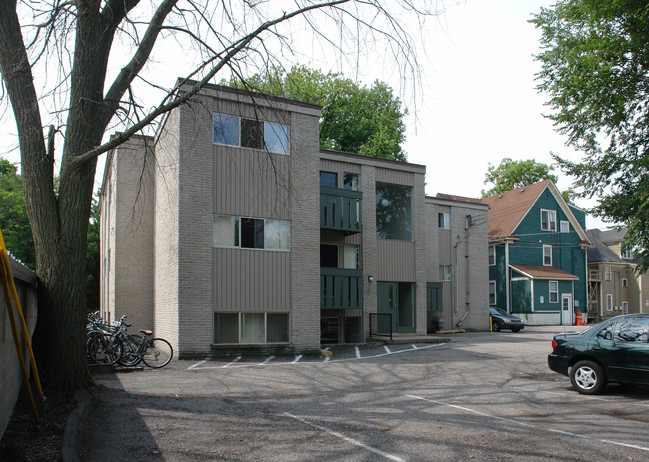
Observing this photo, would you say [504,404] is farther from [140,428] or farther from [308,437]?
[140,428]

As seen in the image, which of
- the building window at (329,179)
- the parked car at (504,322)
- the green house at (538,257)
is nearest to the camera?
the building window at (329,179)

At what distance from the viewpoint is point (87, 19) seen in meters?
9.16

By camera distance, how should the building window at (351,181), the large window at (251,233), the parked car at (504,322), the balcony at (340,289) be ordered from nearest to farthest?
the large window at (251,233), the balcony at (340,289), the building window at (351,181), the parked car at (504,322)

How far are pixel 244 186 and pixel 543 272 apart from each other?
29.7 meters

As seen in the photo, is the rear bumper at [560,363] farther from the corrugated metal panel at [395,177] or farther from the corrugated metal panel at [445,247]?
the corrugated metal panel at [445,247]

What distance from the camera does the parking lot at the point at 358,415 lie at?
20.4 ft

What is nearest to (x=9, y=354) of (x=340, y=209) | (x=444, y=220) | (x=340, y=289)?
(x=340, y=289)

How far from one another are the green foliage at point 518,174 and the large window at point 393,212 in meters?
35.5

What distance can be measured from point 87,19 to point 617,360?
11.2 metres

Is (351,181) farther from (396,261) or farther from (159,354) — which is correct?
(159,354)

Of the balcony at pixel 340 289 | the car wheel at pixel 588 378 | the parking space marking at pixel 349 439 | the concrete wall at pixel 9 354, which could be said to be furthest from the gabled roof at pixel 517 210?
the concrete wall at pixel 9 354

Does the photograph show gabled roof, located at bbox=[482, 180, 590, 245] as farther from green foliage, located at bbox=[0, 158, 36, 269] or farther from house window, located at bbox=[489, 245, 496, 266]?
green foliage, located at bbox=[0, 158, 36, 269]

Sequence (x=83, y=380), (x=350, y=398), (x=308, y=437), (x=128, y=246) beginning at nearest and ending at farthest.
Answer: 1. (x=308, y=437)
2. (x=83, y=380)
3. (x=350, y=398)
4. (x=128, y=246)

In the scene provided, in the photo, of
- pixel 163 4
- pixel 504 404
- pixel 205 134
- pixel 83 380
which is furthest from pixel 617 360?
pixel 205 134
